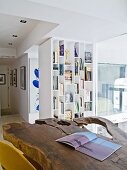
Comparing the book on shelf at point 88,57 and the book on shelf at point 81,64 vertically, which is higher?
the book on shelf at point 88,57

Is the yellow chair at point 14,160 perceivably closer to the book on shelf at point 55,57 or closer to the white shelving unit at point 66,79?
the white shelving unit at point 66,79

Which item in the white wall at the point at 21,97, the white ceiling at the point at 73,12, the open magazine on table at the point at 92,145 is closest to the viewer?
the open magazine on table at the point at 92,145

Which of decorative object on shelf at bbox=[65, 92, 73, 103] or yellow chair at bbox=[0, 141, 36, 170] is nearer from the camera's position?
yellow chair at bbox=[0, 141, 36, 170]

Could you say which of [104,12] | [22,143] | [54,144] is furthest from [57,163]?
[104,12]

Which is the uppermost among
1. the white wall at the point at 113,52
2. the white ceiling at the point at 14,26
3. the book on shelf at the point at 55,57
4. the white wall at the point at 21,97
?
the white ceiling at the point at 14,26

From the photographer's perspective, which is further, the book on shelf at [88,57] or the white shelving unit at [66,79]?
the book on shelf at [88,57]

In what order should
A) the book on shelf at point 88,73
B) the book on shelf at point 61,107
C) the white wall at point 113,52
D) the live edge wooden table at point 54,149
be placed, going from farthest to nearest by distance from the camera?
the white wall at point 113,52 → the book on shelf at point 88,73 → the book on shelf at point 61,107 → the live edge wooden table at point 54,149

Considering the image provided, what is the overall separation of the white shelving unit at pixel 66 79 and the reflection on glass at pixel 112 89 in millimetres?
886

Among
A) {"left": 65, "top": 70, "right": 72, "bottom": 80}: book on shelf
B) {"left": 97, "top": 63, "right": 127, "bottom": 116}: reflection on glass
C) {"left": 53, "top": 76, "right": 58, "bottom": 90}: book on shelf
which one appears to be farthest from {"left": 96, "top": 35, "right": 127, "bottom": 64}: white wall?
{"left": 53, "top": 76, "right": 58, "bottom": 90}: book on shelf

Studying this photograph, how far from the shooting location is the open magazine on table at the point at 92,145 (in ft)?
3.60

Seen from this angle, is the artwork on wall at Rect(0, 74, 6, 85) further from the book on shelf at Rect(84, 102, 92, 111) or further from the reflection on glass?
the book on shelf at Rect(84, 102, 92, 111)

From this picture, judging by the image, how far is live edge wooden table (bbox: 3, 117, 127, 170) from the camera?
956 millimetres

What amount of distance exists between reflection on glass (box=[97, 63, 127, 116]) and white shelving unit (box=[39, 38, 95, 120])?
886 mm

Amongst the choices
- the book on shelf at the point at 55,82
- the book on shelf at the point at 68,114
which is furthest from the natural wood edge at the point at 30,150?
the book on shelf at the point at 68,114
